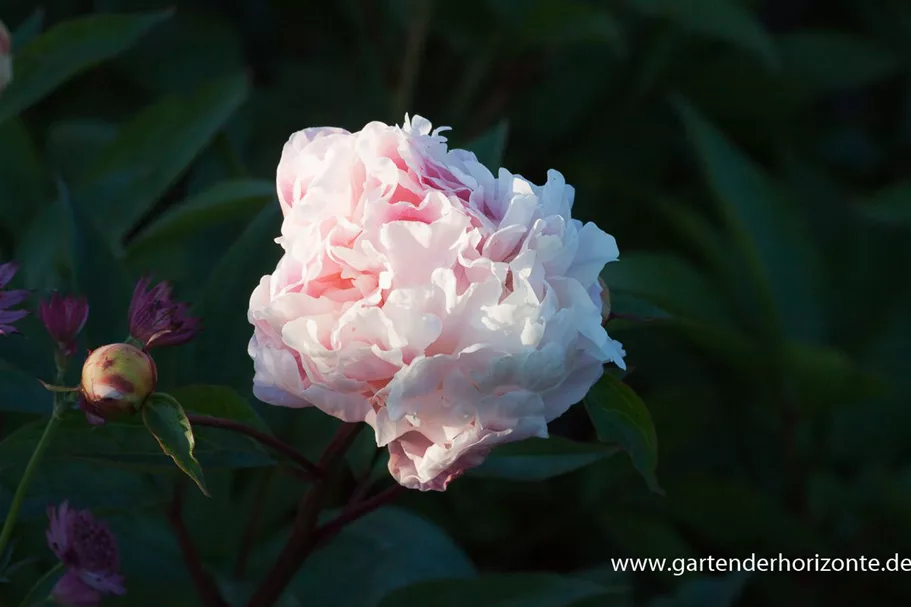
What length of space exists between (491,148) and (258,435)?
35 centimetres

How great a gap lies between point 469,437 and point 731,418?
1035mm

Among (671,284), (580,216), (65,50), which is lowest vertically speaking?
(580,216)

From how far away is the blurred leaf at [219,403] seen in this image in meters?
0.63

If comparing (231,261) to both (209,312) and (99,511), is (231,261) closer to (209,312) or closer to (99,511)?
(209,312)

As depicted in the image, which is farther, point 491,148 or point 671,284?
point 671,284

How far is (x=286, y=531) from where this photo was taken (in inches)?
34.1

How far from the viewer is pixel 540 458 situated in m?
0.75

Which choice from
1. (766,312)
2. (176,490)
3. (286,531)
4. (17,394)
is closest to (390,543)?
(286,531)

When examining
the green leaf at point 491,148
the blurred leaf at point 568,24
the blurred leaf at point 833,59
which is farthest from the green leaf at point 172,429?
the blurred leaf at point 833,59

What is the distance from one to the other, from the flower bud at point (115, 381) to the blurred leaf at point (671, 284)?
627 mm

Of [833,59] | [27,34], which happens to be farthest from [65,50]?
[833,59]

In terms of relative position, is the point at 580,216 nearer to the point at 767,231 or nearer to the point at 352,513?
the point at 767,231

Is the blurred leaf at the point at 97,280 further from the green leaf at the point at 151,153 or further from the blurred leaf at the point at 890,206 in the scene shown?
the blurred leaf at the point at 890,206

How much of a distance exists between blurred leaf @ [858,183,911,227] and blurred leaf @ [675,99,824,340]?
9 cm
